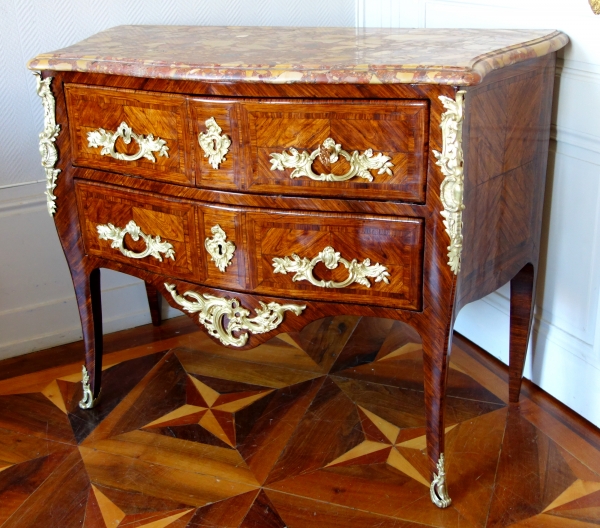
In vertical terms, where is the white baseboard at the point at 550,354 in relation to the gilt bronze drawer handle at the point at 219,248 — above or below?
below

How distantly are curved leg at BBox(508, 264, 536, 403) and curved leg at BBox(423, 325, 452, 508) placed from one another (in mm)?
400

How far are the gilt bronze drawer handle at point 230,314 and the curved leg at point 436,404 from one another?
0.25 metres

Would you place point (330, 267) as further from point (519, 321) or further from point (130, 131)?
point (519, 321)

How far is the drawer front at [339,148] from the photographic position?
48.2 inches

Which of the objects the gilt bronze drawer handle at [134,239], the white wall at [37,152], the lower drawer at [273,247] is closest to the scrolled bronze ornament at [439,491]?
the lower drawer at [273,247]

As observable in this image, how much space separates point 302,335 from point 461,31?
0.91m

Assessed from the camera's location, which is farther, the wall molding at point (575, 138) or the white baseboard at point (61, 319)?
the white baseboard at point (61, 319)

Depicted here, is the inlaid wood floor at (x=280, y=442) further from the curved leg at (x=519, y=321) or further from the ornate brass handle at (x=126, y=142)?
the ornate brass handle at (x=126, y=142)

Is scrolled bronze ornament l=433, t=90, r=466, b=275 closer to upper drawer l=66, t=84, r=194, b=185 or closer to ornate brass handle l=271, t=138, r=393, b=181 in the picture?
ornate brass handle l=271, t=138, r=393, b=181

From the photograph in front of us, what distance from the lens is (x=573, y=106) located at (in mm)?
1566

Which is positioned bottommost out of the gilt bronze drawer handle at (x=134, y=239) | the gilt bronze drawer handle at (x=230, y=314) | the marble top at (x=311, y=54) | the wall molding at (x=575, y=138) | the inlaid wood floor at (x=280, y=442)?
the inlaid wood floor at (x=280, y=442)

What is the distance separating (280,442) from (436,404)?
0.41 m

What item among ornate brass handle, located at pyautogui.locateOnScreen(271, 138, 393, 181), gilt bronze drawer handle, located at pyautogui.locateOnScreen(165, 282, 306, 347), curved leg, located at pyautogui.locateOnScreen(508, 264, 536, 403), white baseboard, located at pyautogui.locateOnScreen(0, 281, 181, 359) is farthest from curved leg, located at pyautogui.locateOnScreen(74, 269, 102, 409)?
curved leg, located at pyautogui.locateOnScreen(508, 264, 536, 403)

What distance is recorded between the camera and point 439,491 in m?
1.43
